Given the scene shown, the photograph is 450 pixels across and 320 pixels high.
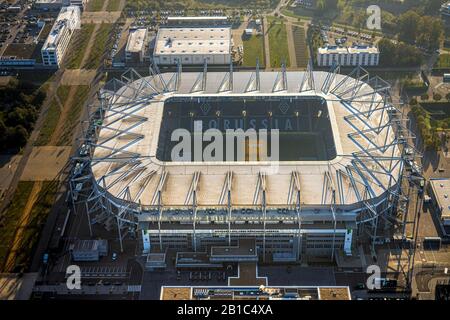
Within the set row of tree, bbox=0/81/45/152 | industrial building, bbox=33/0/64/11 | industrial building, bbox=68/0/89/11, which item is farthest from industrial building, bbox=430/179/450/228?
industrial building, bbox=33/0/64/11

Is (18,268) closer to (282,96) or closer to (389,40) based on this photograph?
(282,96)

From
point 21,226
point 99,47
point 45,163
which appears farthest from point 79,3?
point 21,226

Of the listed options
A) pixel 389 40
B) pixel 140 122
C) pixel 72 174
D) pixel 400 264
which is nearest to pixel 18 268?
pixel 72 174

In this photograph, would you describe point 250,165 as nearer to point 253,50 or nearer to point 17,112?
point 17,112

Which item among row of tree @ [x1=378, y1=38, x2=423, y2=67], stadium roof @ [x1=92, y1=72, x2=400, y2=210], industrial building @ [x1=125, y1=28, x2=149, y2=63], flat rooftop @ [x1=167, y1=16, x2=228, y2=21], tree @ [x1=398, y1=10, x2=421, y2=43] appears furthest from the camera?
flat rooftop @ [x1=167, y1=16, x2=228, y2=21]

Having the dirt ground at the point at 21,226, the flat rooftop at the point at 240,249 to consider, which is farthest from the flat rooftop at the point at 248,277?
the dirt ground at the point at 21,226

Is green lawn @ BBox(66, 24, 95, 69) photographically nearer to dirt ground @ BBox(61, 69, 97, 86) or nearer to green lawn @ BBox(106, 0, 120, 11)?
dirt ground @ BBox(61, 69, 97, 86)

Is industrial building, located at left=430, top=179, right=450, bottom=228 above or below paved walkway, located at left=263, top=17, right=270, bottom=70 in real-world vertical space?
below
